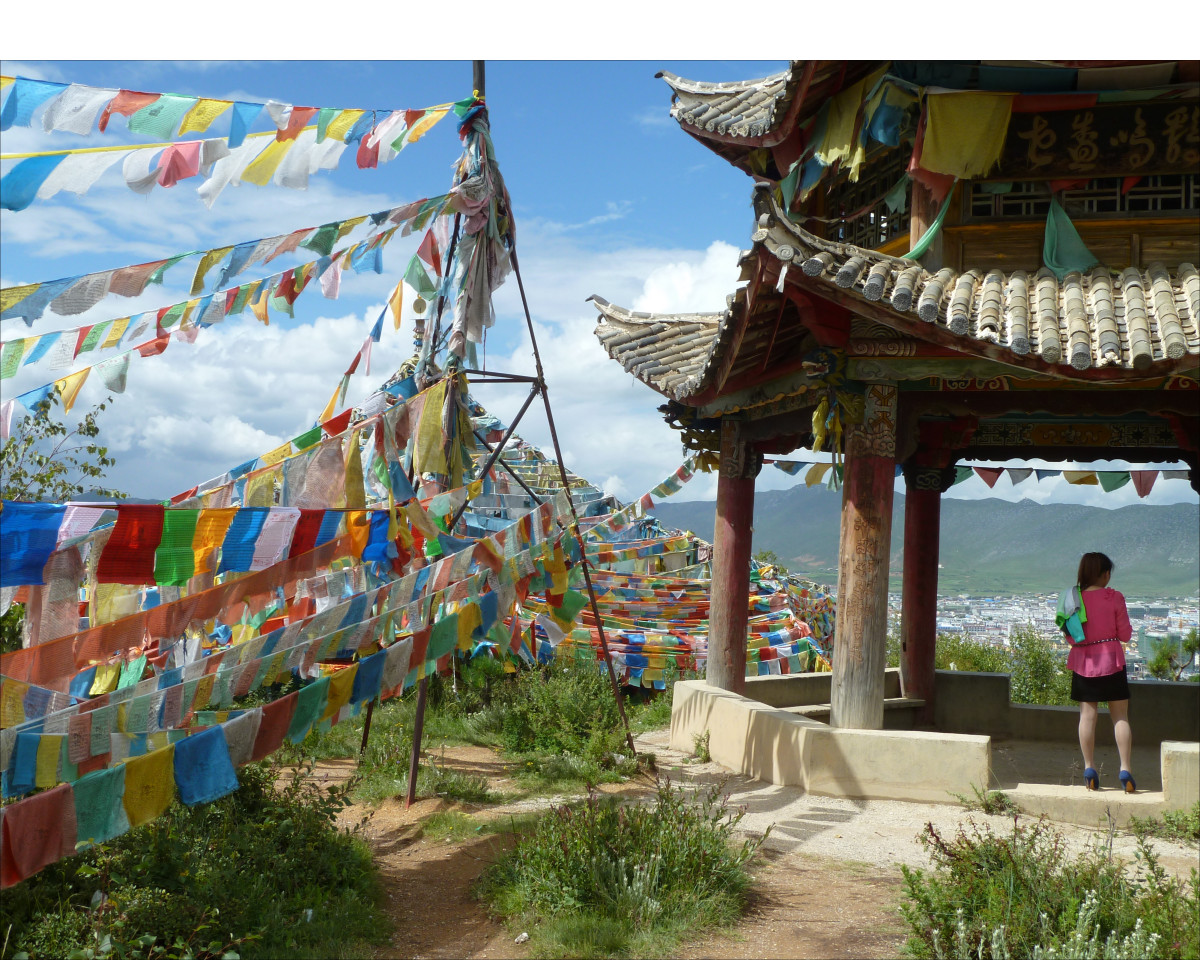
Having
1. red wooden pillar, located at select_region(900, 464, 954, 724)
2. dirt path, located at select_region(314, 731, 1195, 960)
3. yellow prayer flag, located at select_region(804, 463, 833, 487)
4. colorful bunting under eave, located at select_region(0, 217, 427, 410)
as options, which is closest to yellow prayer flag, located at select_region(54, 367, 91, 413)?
colorful bunting under eave, located at select_region(0, 217, 427, 410)

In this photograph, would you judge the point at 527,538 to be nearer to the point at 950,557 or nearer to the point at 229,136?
the point at 229,136

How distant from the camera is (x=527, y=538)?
→ 7.93 meters

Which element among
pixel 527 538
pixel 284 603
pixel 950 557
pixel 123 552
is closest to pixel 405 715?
pixel 284 603

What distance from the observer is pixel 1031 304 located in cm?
758

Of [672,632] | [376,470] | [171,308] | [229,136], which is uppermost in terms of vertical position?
[229,136]

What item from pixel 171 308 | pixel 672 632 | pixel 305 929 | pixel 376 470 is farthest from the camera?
pixel 672 632

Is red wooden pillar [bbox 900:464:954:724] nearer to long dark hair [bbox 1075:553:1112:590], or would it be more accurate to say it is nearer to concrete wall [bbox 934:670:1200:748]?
concrete wall [bbox 934:670:1200:748]

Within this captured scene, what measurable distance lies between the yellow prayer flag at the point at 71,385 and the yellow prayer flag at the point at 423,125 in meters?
2.68

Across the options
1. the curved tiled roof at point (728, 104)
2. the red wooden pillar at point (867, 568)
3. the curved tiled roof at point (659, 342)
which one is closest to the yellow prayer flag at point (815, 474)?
the curved tiled roof at point (659, 342)

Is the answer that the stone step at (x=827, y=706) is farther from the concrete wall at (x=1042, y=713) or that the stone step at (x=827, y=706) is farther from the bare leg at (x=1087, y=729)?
the bare leg at (x=1087, y=729)

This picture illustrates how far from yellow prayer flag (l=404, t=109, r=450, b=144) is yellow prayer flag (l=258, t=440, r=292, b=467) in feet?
7.82

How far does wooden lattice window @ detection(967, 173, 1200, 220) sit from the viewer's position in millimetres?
8203

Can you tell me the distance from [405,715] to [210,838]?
565 centimetres

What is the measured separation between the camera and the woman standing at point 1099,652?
7906 mm
